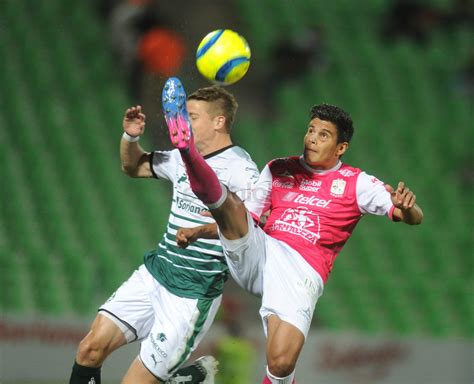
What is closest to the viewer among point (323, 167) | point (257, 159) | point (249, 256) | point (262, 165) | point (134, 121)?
point (249, 256)

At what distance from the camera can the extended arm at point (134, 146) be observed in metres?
5.61

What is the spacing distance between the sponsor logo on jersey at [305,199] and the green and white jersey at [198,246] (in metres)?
0.22

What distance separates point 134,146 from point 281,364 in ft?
5.17

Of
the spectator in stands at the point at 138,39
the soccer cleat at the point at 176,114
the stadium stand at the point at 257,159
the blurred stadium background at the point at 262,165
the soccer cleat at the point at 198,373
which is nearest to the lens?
the soccer cleat at the point at 176,114

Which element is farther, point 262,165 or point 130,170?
point 262,165

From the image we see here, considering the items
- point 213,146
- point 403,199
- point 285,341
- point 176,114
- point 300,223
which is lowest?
point 285,341

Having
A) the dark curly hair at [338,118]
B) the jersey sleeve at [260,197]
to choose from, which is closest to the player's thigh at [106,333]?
the jersey sleeve at [260,197]

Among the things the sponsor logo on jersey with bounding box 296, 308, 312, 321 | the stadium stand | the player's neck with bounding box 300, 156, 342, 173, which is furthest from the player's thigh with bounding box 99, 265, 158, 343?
the stadium stand

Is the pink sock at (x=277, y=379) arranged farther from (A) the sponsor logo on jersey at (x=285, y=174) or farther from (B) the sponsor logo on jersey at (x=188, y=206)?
(A) the sponsor logo on jersey at (x=285, y=174)

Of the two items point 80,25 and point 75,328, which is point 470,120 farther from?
point 75,328

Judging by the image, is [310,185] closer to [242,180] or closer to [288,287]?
[242,180]

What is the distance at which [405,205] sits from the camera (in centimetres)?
494

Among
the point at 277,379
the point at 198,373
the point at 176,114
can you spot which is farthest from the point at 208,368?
the point at 176,114

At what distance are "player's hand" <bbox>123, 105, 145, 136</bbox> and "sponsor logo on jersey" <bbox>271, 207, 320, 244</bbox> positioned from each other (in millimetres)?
993
